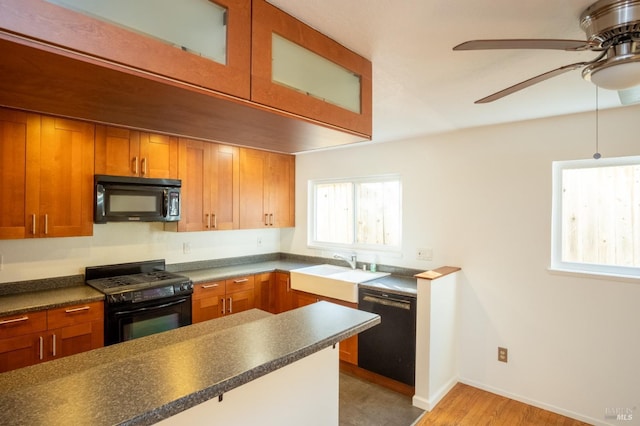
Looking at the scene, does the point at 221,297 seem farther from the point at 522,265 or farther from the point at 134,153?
the point at 522,265

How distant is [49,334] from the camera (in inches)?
90.4


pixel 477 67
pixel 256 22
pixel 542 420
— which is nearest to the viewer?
pixel 256 22

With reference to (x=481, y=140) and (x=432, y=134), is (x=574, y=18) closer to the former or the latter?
(x=481, y=140)

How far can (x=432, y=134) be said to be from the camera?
3.24 m

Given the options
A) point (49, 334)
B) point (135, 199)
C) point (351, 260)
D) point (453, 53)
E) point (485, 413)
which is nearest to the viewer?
point (453, 53)

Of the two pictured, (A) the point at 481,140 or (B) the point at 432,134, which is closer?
(A) the point at 481,140

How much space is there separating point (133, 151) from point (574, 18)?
3043mm

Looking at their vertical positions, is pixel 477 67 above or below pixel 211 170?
above

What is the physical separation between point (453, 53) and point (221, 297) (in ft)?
9.25

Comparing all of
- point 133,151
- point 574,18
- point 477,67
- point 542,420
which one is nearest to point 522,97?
point 477,67

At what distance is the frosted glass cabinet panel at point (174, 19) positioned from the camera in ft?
2.67

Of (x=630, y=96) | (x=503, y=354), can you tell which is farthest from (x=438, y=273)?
(x=630, y=96)

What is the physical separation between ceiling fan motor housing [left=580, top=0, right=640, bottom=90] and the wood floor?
241cm

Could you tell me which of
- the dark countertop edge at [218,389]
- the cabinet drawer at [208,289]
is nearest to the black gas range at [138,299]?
the cabinet drawer at [208,289]
